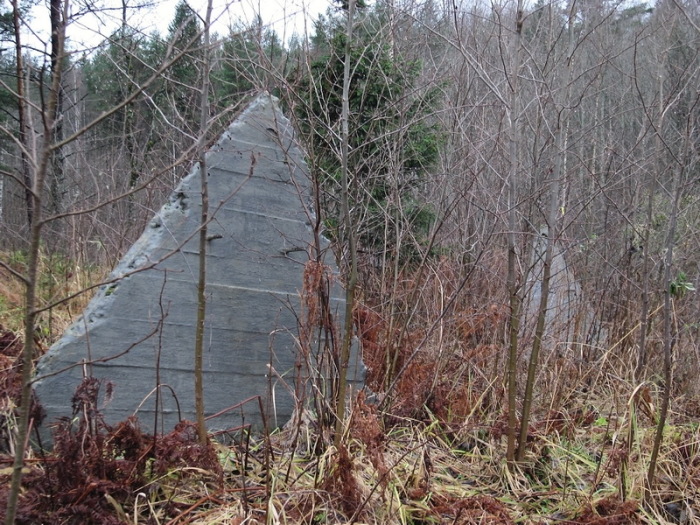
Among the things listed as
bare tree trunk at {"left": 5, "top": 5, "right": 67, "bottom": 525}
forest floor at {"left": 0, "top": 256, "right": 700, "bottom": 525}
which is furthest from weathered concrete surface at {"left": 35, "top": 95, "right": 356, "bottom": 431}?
bare tree trunk at {"left": 5, "top": 5, "right": 67, "bottom": 525}

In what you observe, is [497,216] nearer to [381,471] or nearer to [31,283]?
[381,471]

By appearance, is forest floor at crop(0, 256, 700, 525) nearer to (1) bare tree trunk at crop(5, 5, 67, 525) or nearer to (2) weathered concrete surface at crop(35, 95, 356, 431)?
(2) weathered concrete surface at crop(35, 95, 356, 431)

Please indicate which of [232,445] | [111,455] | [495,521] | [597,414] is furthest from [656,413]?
[111,455]

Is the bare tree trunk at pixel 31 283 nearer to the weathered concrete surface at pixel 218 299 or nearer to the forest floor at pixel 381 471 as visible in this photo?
the forest floor at pixel 381 471

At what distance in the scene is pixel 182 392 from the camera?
373 centimetres

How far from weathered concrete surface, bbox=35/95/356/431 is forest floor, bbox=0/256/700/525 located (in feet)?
0.98

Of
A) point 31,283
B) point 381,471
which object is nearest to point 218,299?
point 381,471

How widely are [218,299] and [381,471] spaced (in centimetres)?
159

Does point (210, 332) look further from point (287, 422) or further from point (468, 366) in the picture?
point (468, 366)

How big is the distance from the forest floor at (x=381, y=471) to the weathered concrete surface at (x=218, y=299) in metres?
0.30

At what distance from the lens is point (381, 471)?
9.45 feet

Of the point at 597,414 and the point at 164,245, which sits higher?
the point at 164,245

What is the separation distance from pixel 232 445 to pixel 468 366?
187 centimetres

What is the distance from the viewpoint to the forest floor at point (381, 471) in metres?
2.79
